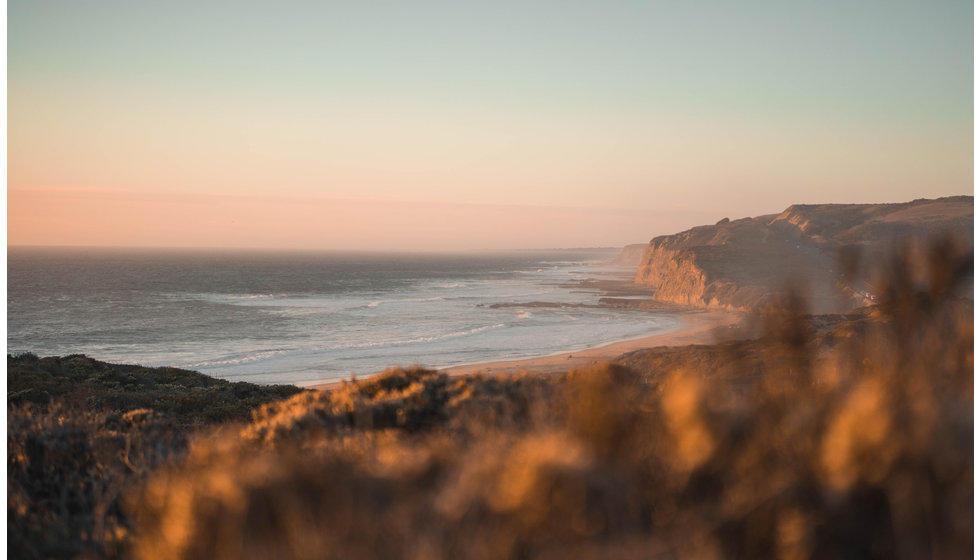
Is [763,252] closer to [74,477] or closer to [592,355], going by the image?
[592,355]

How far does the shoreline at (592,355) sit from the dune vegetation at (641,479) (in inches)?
563

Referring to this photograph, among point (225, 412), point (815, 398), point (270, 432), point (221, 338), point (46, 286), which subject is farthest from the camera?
point (46, 286)

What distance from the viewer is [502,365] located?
84.9ft

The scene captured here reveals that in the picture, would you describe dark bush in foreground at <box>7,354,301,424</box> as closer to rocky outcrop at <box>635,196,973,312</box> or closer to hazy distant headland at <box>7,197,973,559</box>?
hazy distant headland at <box>7,197,973,559</box>

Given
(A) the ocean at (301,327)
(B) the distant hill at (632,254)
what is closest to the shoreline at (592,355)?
(A) the ocean at (301,327)

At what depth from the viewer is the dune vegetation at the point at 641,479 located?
7.83 ft

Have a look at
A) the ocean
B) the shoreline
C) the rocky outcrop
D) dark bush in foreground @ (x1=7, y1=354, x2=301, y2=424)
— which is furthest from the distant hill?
dark bush in foreground @ (x1=7, y1=354, x2=301, y2=424)

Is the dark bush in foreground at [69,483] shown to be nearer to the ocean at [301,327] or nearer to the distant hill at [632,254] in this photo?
the ocean at [301,327]

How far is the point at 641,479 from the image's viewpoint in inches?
109

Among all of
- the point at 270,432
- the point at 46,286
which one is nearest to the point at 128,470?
the point at 270,432

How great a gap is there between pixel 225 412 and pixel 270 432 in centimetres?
505

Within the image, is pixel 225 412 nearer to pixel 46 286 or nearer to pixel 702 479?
pixel 702 479

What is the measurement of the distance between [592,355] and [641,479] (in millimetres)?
25677

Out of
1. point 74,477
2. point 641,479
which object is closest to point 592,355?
point 74,477
